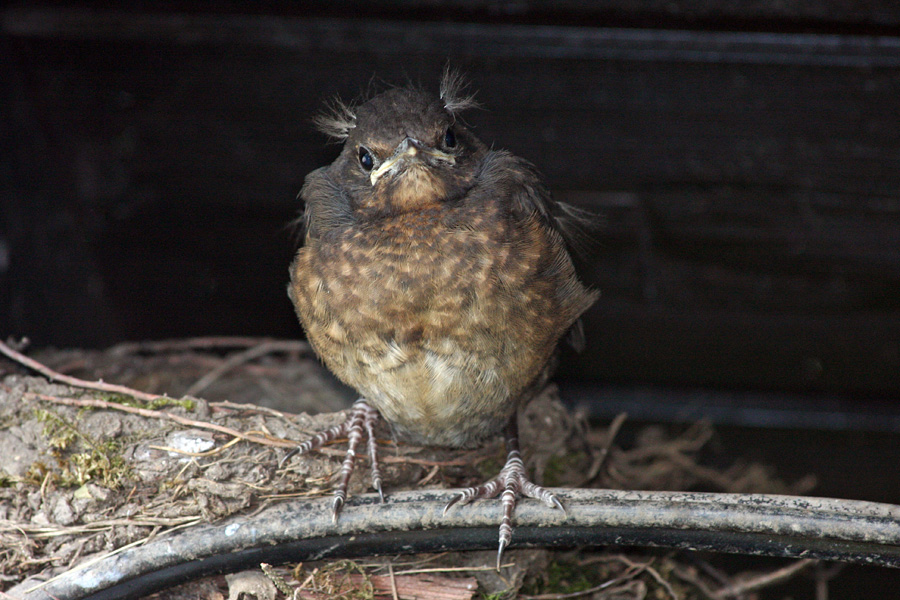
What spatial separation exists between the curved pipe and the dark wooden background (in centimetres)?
117

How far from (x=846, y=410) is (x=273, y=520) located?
94.9 inches

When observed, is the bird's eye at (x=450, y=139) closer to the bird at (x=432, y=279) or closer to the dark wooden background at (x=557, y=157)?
the bird at (x=432, y=279)

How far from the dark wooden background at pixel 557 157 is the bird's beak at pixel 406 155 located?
2.18 ft

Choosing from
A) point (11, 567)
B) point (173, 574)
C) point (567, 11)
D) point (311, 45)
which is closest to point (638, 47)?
point (567, 11)

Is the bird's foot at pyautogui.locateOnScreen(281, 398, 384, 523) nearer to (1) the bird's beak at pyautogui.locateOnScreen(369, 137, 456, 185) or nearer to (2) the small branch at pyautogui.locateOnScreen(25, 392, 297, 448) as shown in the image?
(2) the small branch at pyautogui.locateOnScreen(25, 392, 297, 448)

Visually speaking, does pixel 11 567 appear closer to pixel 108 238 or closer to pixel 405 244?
pixel 405 244

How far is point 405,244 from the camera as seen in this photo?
2150mm

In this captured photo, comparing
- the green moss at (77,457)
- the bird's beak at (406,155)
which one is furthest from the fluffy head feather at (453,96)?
the green moss at (77,457)

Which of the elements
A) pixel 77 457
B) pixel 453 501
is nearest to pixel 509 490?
pixel 453 501

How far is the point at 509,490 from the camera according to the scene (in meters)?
2.14

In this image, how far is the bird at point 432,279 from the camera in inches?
83.7

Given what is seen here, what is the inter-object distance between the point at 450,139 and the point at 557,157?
876mm

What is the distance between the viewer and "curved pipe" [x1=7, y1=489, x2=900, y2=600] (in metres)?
1.83

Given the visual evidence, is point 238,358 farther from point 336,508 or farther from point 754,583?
point 754,583
